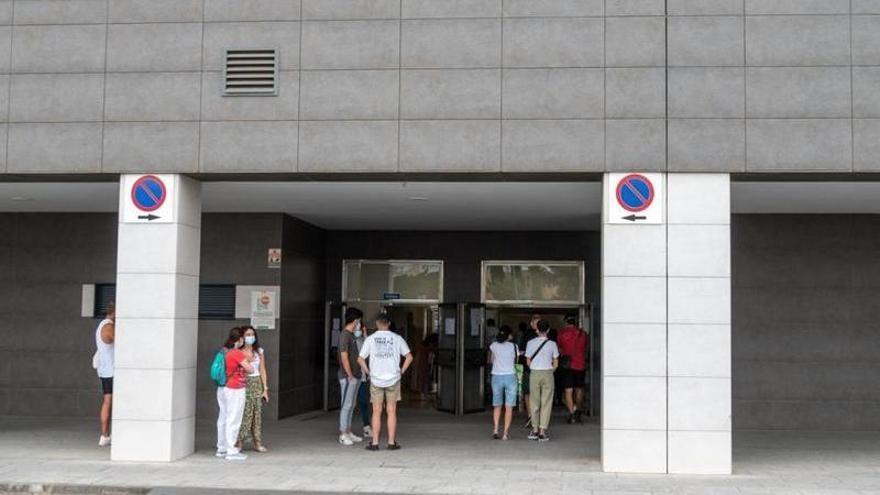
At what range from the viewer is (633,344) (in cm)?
1080

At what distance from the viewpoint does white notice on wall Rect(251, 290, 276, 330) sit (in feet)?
49.6

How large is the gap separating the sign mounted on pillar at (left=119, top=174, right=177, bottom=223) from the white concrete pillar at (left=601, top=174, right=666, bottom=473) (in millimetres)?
4918

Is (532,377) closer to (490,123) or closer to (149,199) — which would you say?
(490,123)

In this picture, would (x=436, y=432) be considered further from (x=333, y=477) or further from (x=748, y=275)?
(x=748, y=275)

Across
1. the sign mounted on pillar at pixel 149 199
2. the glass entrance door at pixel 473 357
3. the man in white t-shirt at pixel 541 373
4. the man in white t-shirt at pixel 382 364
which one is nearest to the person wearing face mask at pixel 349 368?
the man in white t-shirt at pixel 382 364

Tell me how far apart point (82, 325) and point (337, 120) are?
23.2ft

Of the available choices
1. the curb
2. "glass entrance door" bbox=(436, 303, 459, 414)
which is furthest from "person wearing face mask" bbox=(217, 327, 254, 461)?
→ "glass entrance door" bbox=(436, 303, 459, 414)

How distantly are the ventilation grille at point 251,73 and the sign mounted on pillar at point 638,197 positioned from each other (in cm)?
395

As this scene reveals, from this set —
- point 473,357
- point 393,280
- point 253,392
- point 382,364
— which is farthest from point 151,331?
point 473,357

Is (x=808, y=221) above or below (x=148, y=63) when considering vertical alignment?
below

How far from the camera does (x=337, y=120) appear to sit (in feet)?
36.6

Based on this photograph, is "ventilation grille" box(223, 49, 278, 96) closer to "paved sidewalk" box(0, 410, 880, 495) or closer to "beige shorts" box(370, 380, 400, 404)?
"beige shorts" box(370, 380, 400, 404)

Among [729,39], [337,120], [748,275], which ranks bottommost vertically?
[748,275]

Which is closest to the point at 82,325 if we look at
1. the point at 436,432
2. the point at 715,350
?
the point at 436,432
